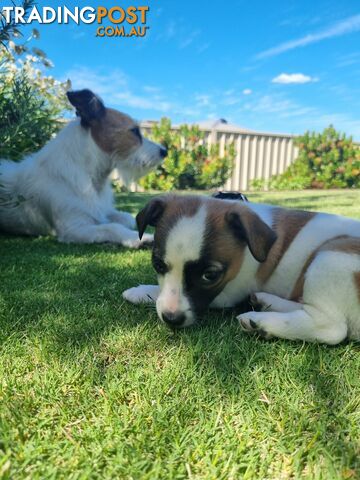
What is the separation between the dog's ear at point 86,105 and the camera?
570 centimetres

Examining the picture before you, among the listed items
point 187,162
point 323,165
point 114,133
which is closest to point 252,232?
point 114,133

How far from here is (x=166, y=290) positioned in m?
2.58

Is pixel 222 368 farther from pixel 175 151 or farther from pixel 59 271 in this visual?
pixel 175 151

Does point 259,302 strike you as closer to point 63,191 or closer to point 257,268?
point 257,268

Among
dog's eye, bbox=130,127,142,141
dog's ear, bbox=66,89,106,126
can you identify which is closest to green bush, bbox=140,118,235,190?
dog's eye, bbox=130,127,142,141

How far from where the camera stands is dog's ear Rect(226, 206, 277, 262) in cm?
262

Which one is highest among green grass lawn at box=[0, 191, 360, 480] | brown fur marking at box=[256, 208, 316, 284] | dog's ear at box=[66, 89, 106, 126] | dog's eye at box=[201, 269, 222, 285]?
dog's ear at box=[66, 89, 106, 126]

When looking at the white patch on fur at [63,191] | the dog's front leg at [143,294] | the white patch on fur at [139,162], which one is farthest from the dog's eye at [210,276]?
the white patch on fur at [139,162]

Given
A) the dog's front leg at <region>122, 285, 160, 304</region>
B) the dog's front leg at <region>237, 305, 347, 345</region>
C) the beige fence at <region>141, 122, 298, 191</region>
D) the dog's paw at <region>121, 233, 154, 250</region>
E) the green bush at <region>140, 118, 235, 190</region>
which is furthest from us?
the beige fence at <region>141, 122, 298, 191</region>

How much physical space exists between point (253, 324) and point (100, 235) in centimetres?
339

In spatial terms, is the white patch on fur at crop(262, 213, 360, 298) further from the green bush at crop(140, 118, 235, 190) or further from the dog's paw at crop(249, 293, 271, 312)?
the green bush at crop(140, 118, 235, 190)

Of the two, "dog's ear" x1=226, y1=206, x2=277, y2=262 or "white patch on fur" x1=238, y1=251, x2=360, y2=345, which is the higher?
"dog's ear" x1=226, y1=206, x2=277, y2=262

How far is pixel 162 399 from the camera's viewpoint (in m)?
1.89

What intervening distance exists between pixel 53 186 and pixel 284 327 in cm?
427
